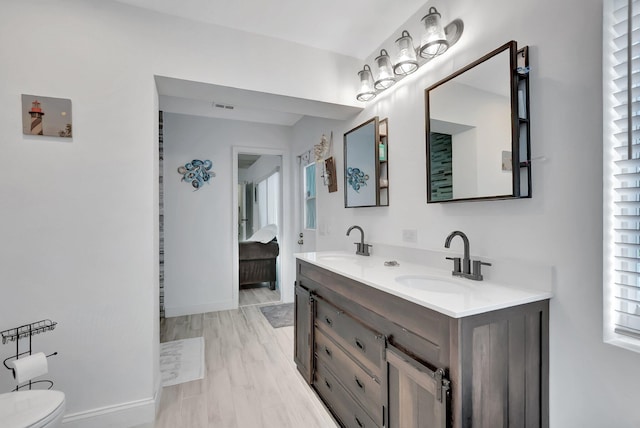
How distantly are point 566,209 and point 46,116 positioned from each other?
2674mm

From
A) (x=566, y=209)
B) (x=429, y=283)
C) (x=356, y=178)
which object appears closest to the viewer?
(x=566, y=209)

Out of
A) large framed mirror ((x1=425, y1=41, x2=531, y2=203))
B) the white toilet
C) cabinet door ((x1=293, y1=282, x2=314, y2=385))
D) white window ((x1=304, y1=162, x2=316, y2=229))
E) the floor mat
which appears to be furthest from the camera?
white window ((x1=304, y1=162, x2=316, y2=229))

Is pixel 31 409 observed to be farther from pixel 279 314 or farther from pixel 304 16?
pixel 279 314

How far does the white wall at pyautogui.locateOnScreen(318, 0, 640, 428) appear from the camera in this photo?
1.07 meters

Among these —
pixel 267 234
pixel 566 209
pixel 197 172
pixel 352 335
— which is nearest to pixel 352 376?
pixel 352 335

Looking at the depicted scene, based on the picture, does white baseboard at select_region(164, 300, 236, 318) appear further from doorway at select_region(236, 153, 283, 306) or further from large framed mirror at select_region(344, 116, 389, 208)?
large framed mirror at select_region(344, 116, 389, 208)

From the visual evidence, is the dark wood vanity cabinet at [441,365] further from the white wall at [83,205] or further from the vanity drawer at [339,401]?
the white wall at [83,205]

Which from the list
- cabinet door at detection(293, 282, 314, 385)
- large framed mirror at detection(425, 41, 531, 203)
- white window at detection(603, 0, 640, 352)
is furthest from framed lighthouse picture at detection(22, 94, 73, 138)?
white window at detection(603, 0, 640, 352)

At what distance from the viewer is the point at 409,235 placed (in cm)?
204

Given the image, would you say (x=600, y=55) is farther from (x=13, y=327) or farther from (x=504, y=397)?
(x=13, y=327)

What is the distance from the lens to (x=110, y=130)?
71.9 inches

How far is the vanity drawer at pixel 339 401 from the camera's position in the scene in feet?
5.14

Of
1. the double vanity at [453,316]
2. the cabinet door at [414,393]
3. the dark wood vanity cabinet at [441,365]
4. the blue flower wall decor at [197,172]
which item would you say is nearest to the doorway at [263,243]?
the blue flower wall decor at [197,172]

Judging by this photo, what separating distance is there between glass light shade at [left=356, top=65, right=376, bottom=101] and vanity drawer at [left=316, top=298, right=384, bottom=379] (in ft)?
5.21
